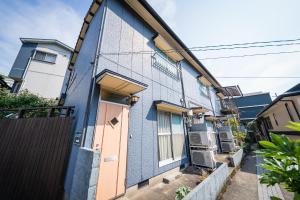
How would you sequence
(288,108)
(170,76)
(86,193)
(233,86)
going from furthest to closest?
(233,86) → (288,108) → (170,76) → (86,193)

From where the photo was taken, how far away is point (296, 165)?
1.47 metres

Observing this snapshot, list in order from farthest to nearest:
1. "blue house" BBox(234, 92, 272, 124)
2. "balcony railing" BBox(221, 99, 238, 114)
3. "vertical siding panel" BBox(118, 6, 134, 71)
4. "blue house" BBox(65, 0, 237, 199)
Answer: "blue house" BBox(234, 92, 272, 124) < "balcony railing" BBox(221, 99, 238, 114) < "vertical siding panel" BBox(118, 6, 134, 71) < "blue house" BBox(65, 0, 237, 199)

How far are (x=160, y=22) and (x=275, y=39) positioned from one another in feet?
15.8

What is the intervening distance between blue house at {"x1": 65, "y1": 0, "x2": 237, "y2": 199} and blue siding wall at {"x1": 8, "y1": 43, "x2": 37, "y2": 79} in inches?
→ 346

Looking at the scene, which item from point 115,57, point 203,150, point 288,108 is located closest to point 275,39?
point 203,150

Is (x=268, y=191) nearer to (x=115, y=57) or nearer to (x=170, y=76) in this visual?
(x=170, y=76)

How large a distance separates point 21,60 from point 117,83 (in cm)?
1516

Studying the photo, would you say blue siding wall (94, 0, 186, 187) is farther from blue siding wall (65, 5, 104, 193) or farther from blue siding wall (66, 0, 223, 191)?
blue siding wall (65, 5, 104, 193)

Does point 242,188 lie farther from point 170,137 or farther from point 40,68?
point 40,68

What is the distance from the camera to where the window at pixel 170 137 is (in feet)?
17.8

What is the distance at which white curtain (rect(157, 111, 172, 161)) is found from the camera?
17.6ft

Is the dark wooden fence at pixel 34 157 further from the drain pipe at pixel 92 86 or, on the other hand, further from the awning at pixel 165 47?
the awning at pixel 165 47

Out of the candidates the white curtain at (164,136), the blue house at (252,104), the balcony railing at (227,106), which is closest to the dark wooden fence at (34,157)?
the white curtain at (164,136)

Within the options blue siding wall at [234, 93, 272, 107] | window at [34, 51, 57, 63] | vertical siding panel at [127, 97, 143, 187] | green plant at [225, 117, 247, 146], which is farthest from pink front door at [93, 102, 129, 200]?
blue siding wall at [234, 93, 272, 107]
